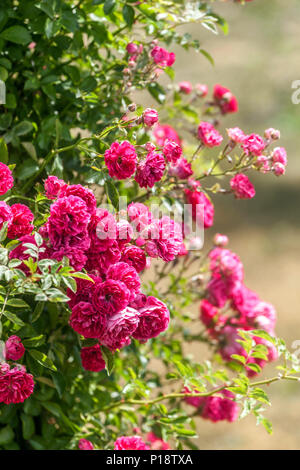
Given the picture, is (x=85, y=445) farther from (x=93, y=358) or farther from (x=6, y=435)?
(x=93, y=358)

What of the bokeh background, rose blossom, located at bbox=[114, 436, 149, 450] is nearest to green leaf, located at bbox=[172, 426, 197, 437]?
rose blossom, located at bbox=[114, 436, 149, 450]

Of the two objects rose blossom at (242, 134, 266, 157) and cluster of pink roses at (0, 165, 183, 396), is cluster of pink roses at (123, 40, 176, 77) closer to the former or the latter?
rose blossom at (242, 134, 266, 157)

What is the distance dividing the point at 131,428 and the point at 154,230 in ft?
2.81

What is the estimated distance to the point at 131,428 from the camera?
5.31 ft

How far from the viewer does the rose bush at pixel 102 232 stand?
875mm

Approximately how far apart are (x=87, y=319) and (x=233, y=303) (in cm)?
79

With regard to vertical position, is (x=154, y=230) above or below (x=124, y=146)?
below

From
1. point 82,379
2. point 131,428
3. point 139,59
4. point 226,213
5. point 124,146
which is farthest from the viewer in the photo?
point 226,213

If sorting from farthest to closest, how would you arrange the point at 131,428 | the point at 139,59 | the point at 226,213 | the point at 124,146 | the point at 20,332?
1. the point at 226,213
2. the point at 131,428
3. the point at 139,59
4. the point at 20,332
5. the point at 124,146

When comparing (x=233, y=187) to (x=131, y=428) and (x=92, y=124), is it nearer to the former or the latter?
(x=92, y=124)

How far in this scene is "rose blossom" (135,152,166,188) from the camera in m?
0.93

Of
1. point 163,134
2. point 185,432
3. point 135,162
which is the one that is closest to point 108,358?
point 135,162

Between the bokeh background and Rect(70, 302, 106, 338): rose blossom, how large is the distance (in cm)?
83
